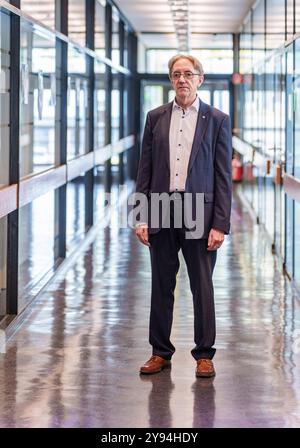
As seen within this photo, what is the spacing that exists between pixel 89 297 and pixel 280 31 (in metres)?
3.82

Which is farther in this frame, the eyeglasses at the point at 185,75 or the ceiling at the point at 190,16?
the ceiling at the point at 190,16

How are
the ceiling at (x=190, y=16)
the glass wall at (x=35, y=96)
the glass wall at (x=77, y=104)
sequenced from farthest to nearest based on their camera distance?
the ceiling at (x=190, y=16)
the glass wall at (x=77, y=104)
the glass wall at (x=35, y=96)

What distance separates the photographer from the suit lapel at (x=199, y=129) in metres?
5.37

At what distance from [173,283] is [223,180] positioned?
2.05ft

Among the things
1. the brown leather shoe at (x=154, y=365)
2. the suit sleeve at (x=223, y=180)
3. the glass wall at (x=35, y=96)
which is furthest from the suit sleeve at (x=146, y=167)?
the glass wall at (x=35, y=96)

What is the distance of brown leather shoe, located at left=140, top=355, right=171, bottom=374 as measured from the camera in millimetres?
5457

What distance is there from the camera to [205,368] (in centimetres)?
541

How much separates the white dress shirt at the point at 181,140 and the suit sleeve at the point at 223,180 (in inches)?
6.2

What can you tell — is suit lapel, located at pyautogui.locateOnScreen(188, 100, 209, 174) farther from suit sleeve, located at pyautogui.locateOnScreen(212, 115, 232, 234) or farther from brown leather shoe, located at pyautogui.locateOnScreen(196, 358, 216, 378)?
brown leather shoe, located at pyautogui.locateOnScreen(196, 358, 216, 378)

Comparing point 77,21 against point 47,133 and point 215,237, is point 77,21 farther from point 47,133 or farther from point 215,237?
point 215,237

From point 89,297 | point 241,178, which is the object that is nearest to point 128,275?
point 89,297

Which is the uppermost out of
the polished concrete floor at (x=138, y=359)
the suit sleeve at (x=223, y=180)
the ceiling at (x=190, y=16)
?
the ceiling at (x=190, y=16)

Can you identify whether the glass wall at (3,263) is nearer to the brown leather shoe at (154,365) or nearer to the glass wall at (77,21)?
the brown leather shoe at (154,365)

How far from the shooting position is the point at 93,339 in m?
6.37
